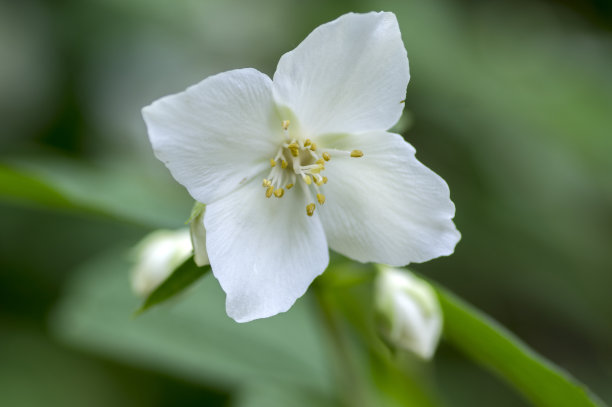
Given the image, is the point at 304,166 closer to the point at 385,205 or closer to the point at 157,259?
the point at 385,205

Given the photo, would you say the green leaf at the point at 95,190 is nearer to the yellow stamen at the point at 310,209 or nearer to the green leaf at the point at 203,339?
the green leaf at the point at 203,339

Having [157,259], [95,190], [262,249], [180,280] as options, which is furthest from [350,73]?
[95,190]

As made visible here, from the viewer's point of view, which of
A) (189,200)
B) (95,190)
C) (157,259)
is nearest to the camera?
(157,259)

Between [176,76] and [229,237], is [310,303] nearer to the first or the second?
[229,237]

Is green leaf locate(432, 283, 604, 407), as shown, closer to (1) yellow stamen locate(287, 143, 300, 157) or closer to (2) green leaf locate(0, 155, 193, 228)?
(1) yellow stamen locate(287, 143, 300, 157)

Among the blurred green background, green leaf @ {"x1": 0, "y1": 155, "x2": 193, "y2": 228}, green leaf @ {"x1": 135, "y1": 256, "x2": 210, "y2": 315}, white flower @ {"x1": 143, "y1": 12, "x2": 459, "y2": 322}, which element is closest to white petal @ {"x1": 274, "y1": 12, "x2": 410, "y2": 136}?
white flower @ {"x1": 143, "y1": 12, "x2": 459, "y2": 322}

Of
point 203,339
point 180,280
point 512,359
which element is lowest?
point 203,339

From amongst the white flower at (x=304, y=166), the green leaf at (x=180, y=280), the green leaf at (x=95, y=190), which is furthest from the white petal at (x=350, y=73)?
the green leaf at (x=95, y=190)
